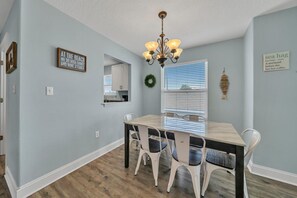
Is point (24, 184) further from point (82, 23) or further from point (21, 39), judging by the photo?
point (82, 23)

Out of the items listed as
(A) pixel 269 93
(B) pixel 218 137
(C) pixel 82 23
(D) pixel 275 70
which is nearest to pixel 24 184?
(B) pixel 218 137

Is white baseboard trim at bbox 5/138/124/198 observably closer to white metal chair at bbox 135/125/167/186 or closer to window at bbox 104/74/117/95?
white metal chair at bbox 135/125/167/186

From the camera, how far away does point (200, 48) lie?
124 inches

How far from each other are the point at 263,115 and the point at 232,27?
1.65 metres

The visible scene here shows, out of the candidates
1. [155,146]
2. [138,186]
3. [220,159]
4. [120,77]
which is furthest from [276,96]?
[120,77]

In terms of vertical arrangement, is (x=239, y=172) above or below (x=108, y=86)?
below

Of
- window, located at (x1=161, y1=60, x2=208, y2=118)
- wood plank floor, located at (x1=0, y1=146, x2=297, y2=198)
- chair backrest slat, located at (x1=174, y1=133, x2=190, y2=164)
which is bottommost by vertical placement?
wood plank floor, located at (x1=0, y1=146, x2=297, y2=198)

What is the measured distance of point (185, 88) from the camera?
3332mm

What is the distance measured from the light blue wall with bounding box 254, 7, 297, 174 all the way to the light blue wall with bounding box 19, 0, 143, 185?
2799mm

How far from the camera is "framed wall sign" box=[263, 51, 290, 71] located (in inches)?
70.9

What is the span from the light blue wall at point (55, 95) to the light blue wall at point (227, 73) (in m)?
2.44

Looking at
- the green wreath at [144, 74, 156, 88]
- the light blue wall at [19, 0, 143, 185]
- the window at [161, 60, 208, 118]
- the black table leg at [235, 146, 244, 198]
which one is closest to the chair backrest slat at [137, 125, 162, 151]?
the black table leg at [235, 146, 244, 198]

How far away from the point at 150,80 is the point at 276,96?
276 cm

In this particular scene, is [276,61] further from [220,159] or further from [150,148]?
Answer: [150,148]
